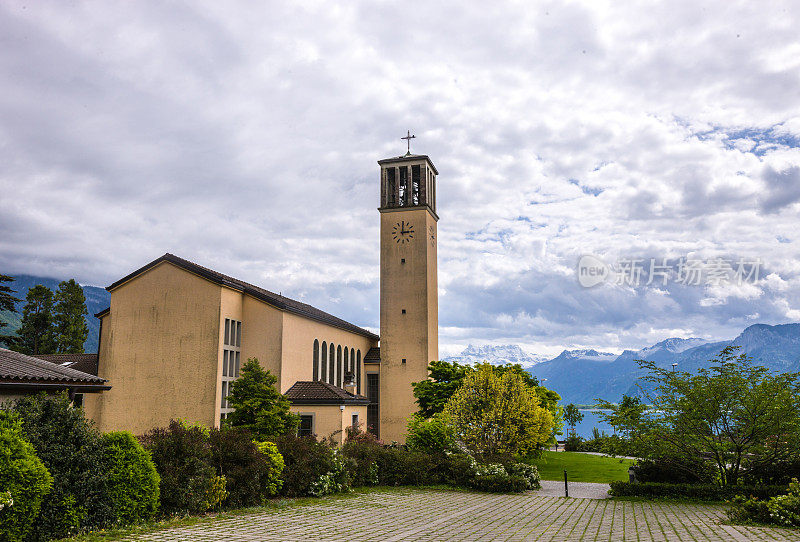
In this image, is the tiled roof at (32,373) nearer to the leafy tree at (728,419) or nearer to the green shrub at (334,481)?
the green shrub at (334,481)

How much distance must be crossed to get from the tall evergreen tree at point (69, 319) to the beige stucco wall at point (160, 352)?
27.0 m

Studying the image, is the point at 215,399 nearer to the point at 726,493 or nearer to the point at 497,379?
the point at 497,379

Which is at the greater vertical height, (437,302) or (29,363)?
(437,302)

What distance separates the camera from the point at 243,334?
106ft

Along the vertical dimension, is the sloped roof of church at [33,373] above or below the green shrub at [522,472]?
above

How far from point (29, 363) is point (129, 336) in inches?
717

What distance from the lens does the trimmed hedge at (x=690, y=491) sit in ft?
56.7

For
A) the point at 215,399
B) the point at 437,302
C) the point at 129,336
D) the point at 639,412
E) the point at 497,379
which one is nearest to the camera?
the point at 639,412

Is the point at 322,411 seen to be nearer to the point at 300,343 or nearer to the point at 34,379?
the point at 300,343

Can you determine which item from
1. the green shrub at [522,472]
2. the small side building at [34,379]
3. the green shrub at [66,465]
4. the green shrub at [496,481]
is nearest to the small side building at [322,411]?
Answer: the green shrub at [522,472]

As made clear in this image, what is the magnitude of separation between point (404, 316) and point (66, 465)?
112 feet

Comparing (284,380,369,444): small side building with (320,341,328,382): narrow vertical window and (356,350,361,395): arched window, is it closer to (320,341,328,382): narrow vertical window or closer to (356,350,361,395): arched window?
(320,341,328,382): narrow vertical window

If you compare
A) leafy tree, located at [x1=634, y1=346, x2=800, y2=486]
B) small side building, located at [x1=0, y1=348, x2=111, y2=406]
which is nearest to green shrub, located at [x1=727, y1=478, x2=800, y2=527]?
leafy tree, located at [x1=634, y1=346, x2=800, y2=486]

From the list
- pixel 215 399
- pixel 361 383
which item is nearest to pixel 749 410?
pixel 215 399
